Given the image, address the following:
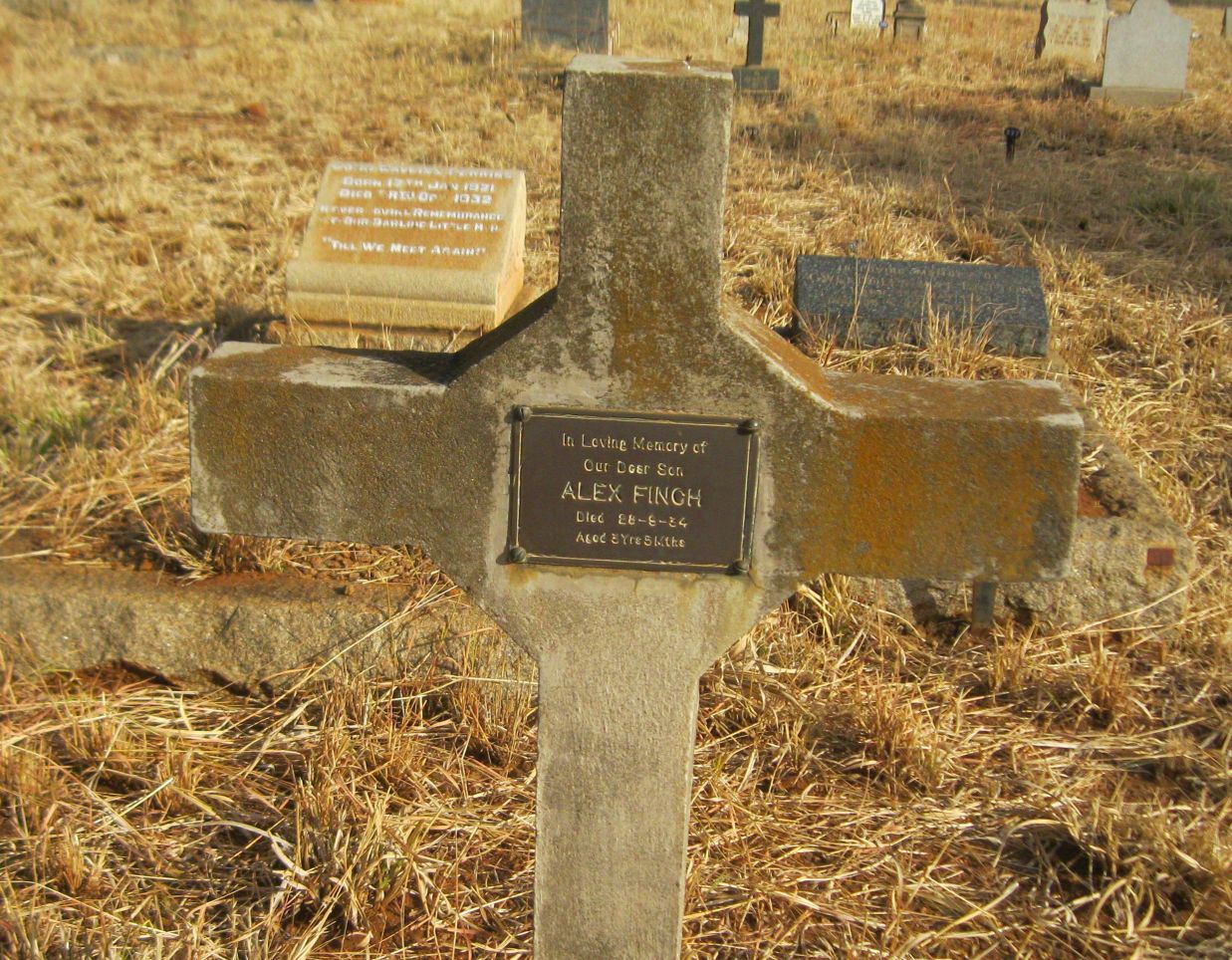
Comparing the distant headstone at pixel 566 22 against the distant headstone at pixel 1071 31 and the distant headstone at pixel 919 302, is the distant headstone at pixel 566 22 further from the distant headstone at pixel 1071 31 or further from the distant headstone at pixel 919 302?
the distant headstone at pixel 919 302

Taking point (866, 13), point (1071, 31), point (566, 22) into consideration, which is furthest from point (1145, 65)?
point (566, 22)

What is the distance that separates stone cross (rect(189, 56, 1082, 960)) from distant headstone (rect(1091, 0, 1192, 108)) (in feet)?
32.6

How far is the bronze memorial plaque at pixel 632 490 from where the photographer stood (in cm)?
200

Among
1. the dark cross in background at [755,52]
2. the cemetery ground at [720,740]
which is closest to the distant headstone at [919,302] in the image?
the cemetery ground at [720,740]

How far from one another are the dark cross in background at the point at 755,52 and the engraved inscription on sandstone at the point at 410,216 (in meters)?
5.71

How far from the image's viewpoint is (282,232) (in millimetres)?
7566

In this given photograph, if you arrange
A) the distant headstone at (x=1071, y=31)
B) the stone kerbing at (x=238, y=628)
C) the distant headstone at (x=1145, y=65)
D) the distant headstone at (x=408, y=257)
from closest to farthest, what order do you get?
the stone kerbing at (x=238, y=628), the distant headstone at (x=408, y=257), the distant headstone at (x=1145, y=65), the distant headstone at (x=1071, y=31)

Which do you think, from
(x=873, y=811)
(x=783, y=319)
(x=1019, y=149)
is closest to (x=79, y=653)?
(x=873, y=811)

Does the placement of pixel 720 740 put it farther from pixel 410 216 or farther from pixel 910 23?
pixel 910 23

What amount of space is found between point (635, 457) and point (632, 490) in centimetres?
6

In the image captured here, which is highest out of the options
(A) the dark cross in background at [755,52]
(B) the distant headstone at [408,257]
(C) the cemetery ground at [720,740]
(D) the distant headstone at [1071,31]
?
(D) the distant headstone at [1071,31]

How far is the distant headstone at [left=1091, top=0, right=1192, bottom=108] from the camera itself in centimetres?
1081

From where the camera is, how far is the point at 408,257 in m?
5.84

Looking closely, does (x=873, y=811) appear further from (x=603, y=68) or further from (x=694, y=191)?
(x=603, y=68)
